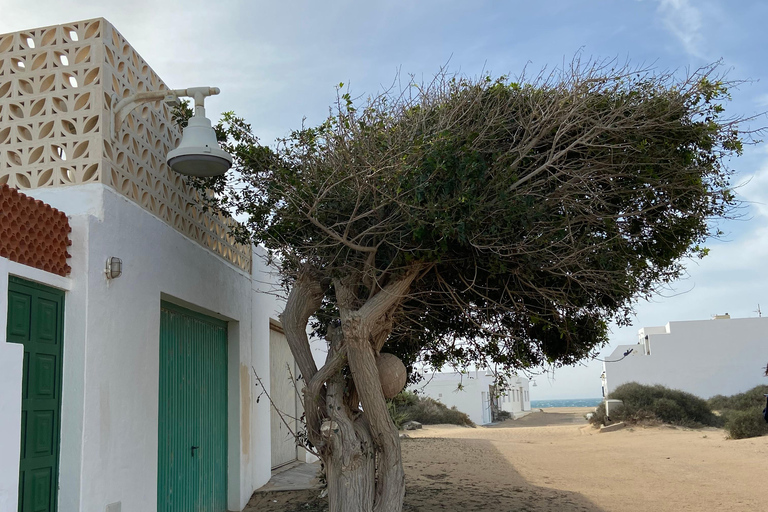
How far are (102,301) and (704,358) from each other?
3510 centimetres

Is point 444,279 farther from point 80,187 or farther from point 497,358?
point 80,187

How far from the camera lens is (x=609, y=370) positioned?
33.8m

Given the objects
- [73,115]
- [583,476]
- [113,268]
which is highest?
[73,115]

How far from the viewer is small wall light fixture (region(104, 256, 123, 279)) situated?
574cm

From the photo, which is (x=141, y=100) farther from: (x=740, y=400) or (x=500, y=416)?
(x=500, y=416)

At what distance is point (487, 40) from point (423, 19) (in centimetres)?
96

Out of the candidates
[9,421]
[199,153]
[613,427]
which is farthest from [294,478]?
[613,427]

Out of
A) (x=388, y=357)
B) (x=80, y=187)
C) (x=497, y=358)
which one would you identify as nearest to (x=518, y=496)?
(x=497, y=358)

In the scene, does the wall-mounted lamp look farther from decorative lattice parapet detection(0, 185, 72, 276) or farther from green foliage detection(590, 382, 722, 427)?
green foliage detection(590, 382, 722, 427)

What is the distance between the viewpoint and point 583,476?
13102 millimetres

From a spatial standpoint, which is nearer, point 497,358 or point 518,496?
point 497,358

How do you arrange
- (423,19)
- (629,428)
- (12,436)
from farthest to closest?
(629,428)
(423,19)
(12,436)

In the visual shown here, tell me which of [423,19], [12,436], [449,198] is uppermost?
[423,19]

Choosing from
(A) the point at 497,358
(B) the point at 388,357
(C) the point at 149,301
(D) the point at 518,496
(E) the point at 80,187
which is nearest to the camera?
(E) the point at 80,187
